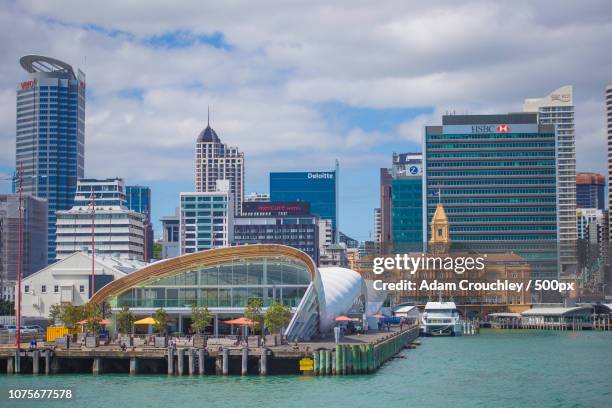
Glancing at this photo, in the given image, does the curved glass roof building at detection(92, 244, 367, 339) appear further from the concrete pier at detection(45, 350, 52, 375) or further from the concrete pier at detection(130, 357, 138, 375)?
the concrete pier at detection(45, 350, 52, 375)

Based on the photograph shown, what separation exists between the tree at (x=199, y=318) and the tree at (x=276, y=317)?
5.70 meters

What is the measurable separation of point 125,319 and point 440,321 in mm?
69427

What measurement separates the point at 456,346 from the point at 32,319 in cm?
4945

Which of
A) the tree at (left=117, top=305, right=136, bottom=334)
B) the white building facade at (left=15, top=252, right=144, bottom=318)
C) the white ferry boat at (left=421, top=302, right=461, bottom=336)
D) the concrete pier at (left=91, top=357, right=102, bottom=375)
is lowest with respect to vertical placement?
the white ferry boat at (left=421, top=302, right=461, bottom=336)

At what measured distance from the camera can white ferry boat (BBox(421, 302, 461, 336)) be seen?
496 feet

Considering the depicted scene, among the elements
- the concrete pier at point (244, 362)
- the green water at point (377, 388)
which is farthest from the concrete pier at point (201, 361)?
the concrete pier at point (244, 362)

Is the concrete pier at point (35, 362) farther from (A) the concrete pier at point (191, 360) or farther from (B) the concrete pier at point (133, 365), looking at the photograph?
(A) the concrete pier at point (191, 360)

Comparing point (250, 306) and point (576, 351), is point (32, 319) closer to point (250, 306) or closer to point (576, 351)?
point (250, 306)

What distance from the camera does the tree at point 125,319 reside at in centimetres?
9181

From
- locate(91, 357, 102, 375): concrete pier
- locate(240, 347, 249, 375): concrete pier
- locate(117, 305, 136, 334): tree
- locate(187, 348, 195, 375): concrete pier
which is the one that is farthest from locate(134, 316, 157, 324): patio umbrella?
locate(240, 347, 249, 375): concrete pier

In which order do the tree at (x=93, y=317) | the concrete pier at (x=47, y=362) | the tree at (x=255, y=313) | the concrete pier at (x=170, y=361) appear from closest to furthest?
1. the concrete pier at (x=170, y=361)
2. the concrete pier at (x=47, y=362)
3. the tree at (x=255, y=313)
4. the tree at (x=93, y=317)

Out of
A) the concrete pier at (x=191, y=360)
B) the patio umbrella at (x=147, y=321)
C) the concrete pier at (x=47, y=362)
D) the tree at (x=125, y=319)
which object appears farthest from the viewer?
the tree at (x=125, y=319)

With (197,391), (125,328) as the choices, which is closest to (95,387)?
(197,391)

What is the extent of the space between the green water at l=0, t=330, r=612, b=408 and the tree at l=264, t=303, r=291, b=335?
9078 millimetres
